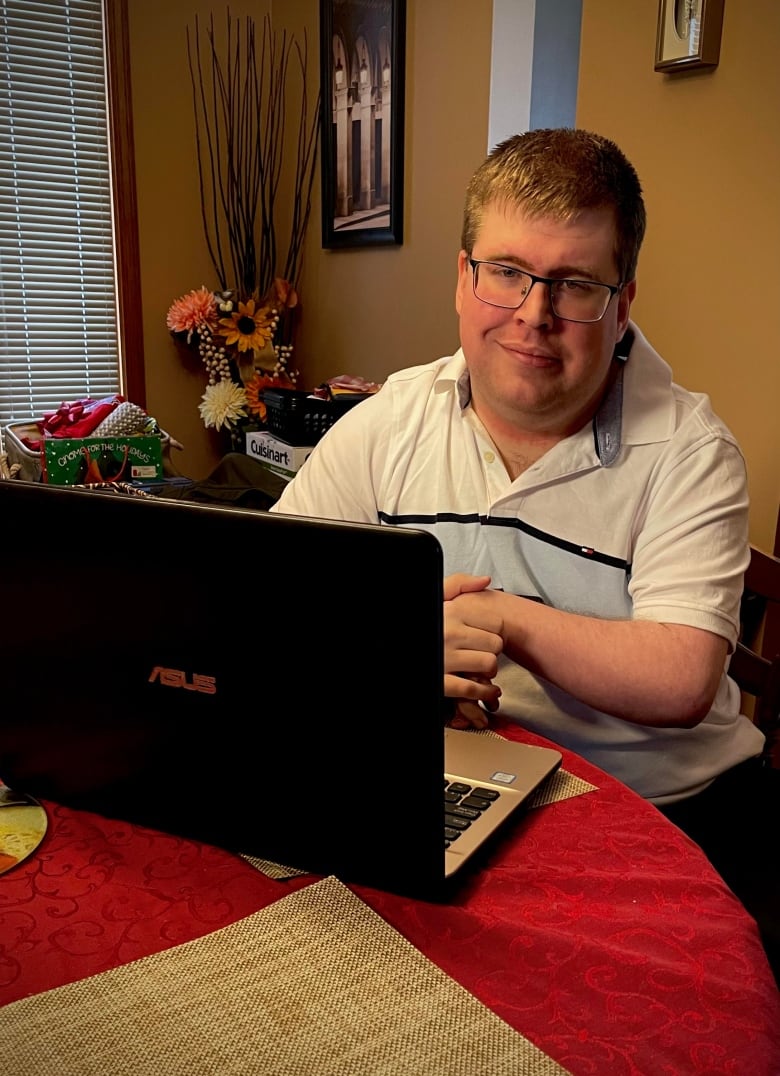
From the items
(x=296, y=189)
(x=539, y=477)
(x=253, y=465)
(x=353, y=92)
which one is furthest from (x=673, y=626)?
(x=296, y=189)

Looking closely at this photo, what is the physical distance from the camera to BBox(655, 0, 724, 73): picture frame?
68.2 inches

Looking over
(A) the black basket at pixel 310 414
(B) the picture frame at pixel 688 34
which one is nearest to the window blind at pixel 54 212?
(A) the black basket at pixel 310 414

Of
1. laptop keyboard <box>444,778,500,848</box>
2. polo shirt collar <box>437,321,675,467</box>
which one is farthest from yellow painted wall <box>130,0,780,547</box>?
laptop keyboard <box>444,778,500,848</box>

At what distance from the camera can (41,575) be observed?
0.76 m

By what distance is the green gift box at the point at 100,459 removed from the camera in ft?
7.95

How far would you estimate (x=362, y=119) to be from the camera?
2764mm

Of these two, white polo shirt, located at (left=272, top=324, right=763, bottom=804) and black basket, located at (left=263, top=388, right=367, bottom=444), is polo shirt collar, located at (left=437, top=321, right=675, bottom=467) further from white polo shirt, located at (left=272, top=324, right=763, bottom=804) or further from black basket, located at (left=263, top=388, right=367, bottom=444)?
black basket, located at (left=263, top=388, right=367, bottom=444)

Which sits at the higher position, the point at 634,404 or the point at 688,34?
the point at 688,34

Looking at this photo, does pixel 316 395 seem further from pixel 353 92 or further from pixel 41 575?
pixel 41 575

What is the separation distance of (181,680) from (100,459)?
1.93m

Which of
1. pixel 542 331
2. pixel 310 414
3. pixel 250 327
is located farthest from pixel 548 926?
pixel 250 327

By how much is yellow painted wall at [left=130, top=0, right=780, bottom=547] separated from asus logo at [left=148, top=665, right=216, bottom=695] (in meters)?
1.39

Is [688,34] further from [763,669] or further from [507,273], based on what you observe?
[763,669]

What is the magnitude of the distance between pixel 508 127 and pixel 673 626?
5.64 feet
